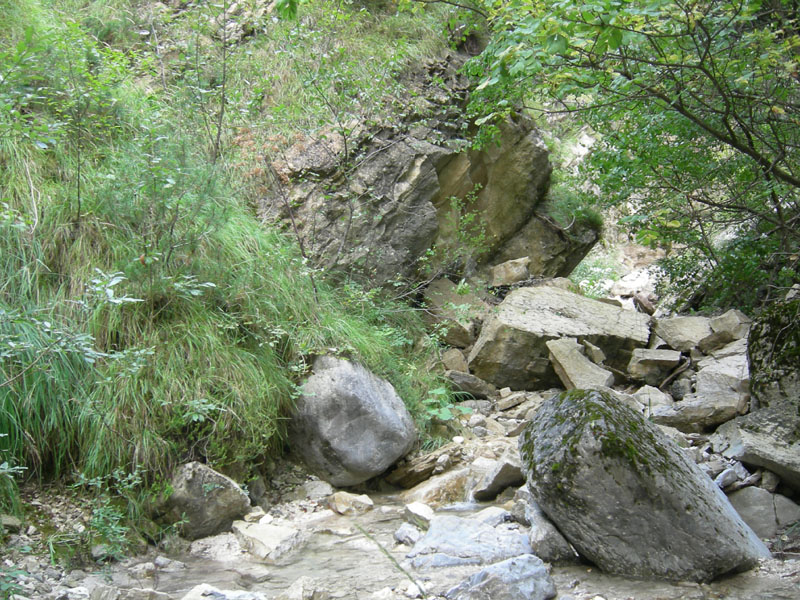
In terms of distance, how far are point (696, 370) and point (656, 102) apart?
287 centimetres

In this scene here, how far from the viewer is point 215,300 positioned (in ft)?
15.8

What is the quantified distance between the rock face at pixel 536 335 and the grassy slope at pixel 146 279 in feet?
2.84

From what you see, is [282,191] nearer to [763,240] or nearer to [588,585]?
[588,585]

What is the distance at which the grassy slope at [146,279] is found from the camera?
375 cm

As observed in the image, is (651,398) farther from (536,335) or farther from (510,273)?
(510,273)

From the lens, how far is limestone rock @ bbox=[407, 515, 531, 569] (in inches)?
132

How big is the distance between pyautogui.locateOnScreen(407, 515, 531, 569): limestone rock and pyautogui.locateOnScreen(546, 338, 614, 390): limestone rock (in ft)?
9.53

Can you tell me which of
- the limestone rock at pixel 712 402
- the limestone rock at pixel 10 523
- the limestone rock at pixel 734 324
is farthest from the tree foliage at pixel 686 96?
the limestone rock at pixel 10 523

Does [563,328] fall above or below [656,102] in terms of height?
below

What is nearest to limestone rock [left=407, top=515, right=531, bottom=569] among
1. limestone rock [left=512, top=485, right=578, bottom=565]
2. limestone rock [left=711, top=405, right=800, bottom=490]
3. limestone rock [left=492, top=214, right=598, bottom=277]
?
limestone rock [left=512, top=485, right=578, bottom=565]

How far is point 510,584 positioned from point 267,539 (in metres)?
1.65

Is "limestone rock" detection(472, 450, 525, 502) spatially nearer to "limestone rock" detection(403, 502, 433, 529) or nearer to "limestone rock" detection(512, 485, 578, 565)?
"limestone rock" detection(403, 502, 433, 529)

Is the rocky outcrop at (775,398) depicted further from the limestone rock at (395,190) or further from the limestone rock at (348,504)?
the limestone rock at (395,190)

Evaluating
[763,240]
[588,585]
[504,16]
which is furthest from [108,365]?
[763,240]
